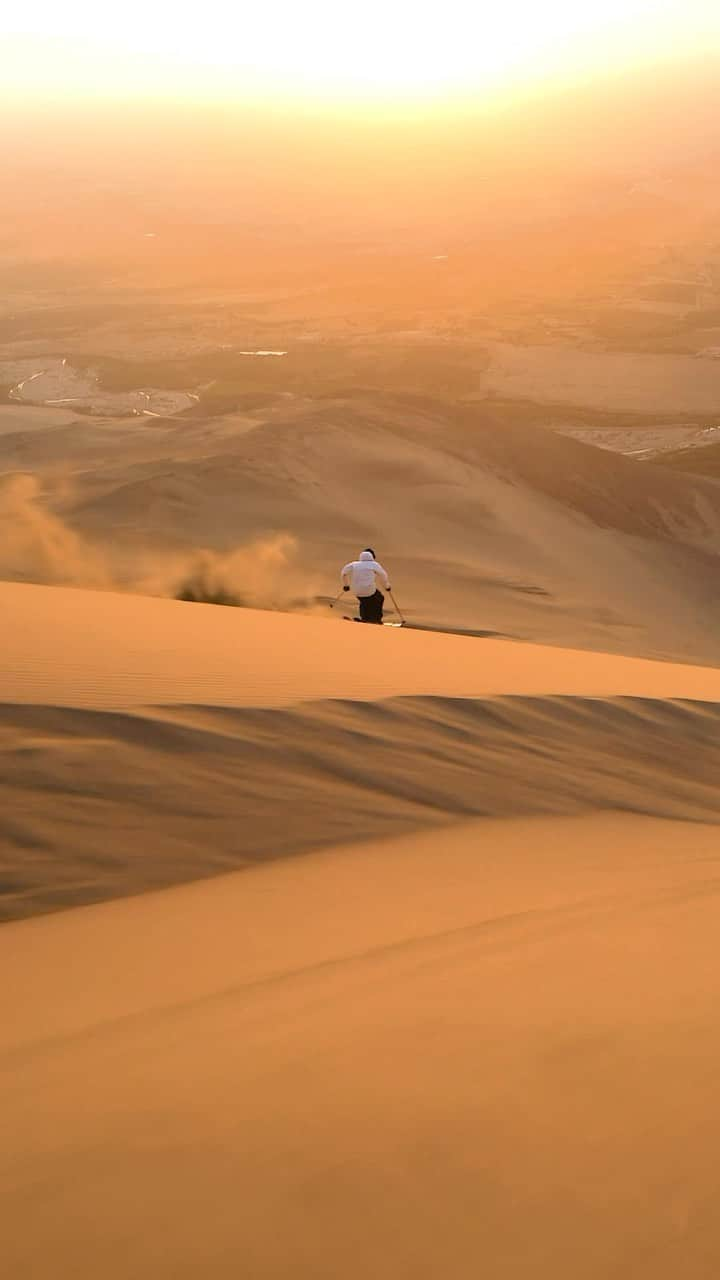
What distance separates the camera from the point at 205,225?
151750mm

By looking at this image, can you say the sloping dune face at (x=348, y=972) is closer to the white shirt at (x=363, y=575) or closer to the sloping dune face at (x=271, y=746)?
the sloping dune face at (x=271, y=746)

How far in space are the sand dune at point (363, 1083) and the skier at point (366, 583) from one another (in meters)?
7.08

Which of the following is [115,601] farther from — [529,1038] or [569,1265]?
[569,1265]

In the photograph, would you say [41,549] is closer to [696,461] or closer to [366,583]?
[366,583]

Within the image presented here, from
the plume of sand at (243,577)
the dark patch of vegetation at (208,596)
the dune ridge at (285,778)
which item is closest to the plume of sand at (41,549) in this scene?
the plume of sand at (243,577)

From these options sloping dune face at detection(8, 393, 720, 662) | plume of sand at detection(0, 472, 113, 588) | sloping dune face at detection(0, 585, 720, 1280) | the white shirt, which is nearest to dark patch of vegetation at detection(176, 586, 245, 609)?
sloping dune face at detection(8, 393, 720, 662)

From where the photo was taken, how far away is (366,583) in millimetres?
11703

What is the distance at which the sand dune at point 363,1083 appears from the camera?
7.50 feet

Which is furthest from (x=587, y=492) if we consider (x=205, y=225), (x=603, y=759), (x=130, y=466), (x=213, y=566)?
(x=205, y=225)

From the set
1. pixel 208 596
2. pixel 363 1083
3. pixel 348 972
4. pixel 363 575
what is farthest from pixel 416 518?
pixel 363 1083

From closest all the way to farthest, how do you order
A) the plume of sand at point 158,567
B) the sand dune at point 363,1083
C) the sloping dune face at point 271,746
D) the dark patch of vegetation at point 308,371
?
the sand dune at point 363,1083 < the sloping dune face at point 271,746 < the plume of sand at point 158,567 < the dark patch of vegetation at point 308,371

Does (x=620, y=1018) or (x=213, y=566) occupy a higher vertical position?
(x=213, y=566)

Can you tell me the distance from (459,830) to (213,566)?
11.8 meters

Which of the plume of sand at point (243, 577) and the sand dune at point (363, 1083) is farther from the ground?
the plume of sand at point (243, 577)
